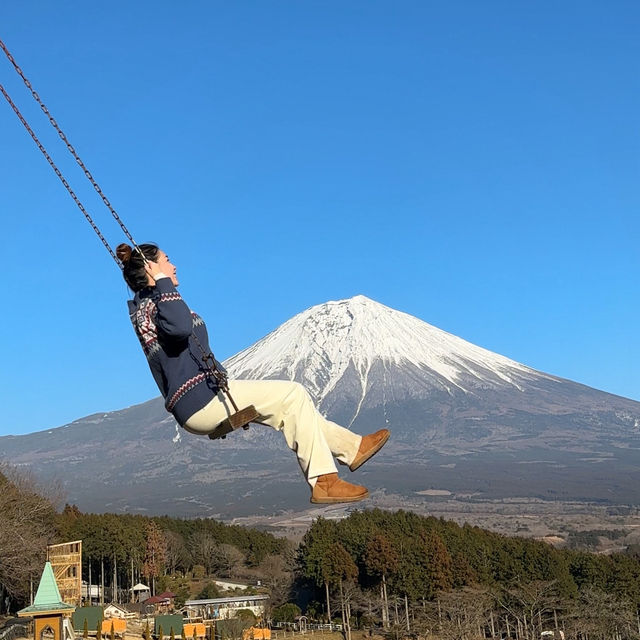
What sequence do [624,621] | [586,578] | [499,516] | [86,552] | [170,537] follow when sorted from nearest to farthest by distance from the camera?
[624,621], [586,578], [86,552], [170,537], [499,516]

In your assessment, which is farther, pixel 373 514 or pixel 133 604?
pixel 373 514

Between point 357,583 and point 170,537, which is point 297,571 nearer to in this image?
point 357,583

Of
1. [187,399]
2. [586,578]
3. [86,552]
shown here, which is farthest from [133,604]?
[187,399]

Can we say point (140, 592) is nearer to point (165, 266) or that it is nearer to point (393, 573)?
point (393, 573)

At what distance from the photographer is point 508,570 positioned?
57.1 m

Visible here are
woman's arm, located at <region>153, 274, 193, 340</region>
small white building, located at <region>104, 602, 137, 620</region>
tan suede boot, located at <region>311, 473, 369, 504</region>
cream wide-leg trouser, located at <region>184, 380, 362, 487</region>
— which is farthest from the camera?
small white building, located at <region>104, 602, 137, 620</region>

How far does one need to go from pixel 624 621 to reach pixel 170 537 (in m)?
41.2

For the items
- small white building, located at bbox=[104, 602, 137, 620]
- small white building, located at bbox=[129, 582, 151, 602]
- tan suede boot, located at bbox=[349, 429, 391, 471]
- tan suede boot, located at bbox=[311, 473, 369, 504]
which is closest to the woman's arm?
tan suede boot, located at bbox=[311, 473, 369, 504]

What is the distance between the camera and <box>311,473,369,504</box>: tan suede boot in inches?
195

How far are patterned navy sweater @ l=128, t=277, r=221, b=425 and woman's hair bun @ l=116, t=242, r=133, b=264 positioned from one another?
258 mm

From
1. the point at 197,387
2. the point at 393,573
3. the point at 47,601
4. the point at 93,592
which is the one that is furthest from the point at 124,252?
the point at 93,592

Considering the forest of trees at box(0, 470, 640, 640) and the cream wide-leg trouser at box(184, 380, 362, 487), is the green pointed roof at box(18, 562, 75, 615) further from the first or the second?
the cream wide-leg trouser at box(184, 380, 362, 487)

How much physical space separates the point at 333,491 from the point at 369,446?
0.56 m

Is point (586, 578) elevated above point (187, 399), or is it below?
below
